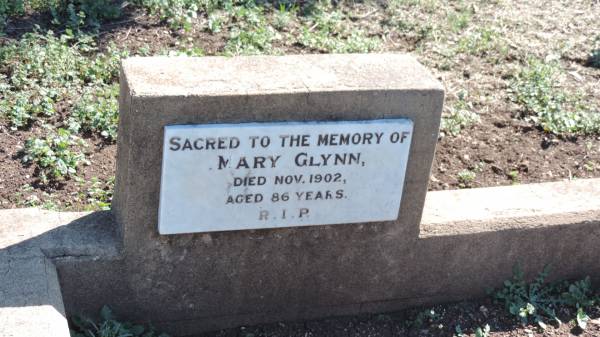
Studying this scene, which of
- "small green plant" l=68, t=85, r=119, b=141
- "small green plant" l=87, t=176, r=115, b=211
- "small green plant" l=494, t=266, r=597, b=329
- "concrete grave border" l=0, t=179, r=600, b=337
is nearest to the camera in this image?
"concrete grave border" l=0, t=179, r=600, b=337

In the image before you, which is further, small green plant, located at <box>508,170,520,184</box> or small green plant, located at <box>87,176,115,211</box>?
small green plant, located at <box>508,170,520,184</box>

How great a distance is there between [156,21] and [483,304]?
8.93ft

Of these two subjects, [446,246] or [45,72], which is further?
[45,72]

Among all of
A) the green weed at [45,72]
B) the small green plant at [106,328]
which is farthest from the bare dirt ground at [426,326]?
the green weed at [45,72]

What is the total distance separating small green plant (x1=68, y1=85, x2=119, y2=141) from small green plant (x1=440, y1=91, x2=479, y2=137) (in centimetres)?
174

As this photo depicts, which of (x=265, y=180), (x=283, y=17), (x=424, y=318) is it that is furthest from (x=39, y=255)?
(x=283, y=17)

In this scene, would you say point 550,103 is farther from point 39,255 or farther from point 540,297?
point 39,255

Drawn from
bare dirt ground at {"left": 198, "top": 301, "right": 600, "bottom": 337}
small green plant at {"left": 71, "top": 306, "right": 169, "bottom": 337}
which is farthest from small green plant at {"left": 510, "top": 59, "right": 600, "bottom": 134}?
small green plant at {"left": 71, "top": 306, "right": 169, "bottom": 337}

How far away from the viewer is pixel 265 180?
11.0 feet

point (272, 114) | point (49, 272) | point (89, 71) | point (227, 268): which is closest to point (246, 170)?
point (272, 114)

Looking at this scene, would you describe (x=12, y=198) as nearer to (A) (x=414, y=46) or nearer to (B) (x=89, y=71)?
(B) (x=89, y=71)

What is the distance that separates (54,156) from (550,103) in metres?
2.75

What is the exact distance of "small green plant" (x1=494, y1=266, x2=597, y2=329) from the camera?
13.0 ft

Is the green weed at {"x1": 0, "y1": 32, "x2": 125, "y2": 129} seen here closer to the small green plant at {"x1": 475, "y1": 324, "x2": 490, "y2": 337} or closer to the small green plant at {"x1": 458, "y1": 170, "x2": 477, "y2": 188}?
the small green plant at {"x1": 458, "y1": 170, "x2": 477, "y2": 188}
